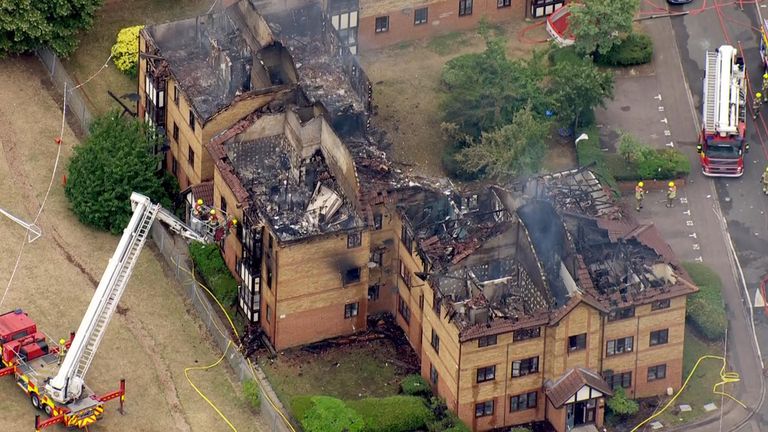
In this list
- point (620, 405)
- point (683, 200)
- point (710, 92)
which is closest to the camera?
point (620, 405)

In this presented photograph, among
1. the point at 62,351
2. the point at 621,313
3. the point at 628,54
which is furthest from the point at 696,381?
the point at 62,351

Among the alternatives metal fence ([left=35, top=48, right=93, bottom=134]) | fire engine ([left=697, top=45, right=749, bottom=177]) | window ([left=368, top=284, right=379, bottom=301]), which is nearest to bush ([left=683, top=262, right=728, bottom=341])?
fire engine ([left=697, top=45, right=749, bottom=177])

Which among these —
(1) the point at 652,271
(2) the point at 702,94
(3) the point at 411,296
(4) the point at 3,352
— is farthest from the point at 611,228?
(4) the point at 3,352

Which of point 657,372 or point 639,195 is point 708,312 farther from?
point 639,195

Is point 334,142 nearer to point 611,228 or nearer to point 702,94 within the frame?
point 611,228

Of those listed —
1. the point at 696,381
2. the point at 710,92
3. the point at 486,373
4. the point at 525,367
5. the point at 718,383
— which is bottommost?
the point at 718,383

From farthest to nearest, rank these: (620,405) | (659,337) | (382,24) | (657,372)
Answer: (382,24), (657,372), (659,337), (620,405)

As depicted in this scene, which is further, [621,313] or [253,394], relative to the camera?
[253,394]
